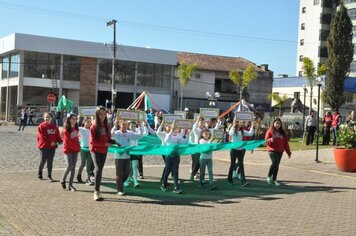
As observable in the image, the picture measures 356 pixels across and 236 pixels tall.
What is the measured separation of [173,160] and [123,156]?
1277 mm

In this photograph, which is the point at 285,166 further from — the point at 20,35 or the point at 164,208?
the point at 20,35

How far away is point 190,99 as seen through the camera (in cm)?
6341

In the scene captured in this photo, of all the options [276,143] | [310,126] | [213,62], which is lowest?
[276,143]

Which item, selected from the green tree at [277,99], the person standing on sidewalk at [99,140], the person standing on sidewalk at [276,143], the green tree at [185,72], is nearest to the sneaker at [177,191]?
the person standing on sidewalk at [99,140]

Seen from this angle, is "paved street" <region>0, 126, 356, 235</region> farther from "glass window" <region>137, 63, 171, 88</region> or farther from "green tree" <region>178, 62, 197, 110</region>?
"glass window" <region>137, 63, 171, 88</region>

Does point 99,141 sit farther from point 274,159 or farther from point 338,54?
point 338,54

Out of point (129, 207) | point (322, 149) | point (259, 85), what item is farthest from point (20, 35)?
point (129, 207)

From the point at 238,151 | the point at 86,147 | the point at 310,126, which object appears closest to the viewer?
the point at 86,147

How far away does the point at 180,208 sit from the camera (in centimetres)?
1016

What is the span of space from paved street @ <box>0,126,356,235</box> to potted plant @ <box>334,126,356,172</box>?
1.62m

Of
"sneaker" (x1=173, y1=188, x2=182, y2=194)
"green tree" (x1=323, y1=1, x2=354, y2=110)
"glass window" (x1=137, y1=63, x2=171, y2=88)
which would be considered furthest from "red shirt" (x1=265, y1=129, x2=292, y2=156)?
"glass window" (x1=137, y1=63, x2=171, y2=88)

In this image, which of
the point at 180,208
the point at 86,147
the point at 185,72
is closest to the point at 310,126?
the point at 86,147

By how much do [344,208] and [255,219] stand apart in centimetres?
258

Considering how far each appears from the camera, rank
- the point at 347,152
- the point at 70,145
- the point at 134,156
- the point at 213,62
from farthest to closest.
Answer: the point at 213,62, the point at 347,152, the point at 134,156, the point at 70,145
